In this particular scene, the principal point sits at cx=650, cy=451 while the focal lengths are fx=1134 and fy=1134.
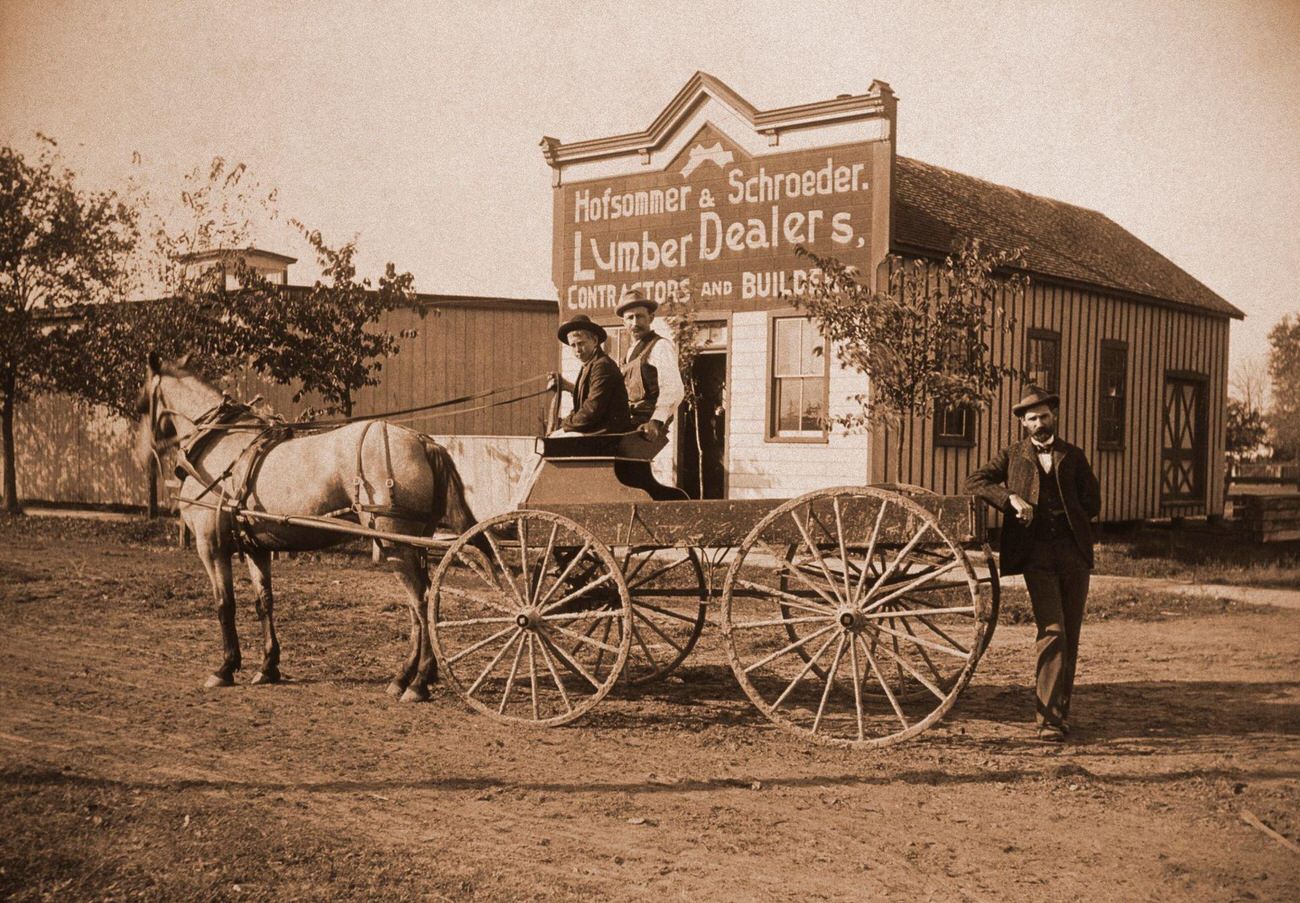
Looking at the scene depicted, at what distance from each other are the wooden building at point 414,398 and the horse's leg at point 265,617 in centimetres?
1197

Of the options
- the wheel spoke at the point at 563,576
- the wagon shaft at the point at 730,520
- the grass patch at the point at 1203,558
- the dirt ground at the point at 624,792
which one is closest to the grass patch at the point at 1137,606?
the grass patch at the point at 1203,558

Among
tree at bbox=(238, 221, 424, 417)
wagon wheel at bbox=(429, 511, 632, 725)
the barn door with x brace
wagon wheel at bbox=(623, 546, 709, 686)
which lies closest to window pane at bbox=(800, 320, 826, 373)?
wagon wheel at bbox=(623, 546, 709, 686)

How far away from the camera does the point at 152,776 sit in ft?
17.0

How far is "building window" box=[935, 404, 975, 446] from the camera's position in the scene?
1464 centimetres

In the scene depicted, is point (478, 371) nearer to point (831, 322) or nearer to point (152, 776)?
point (831, 322)

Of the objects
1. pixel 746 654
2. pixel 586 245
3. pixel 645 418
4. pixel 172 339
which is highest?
pixel 586 245

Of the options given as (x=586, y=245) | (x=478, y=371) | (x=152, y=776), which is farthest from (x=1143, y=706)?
(x=478, y=371)

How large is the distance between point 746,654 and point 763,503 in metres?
2.93

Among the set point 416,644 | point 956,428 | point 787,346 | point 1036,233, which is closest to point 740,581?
point 416,644

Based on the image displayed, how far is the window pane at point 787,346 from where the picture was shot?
48.1 feet

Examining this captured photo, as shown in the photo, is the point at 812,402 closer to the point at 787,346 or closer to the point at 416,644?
the point at 787,346

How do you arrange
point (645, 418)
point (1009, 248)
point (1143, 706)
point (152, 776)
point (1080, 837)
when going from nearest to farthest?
point (1080, 837) → point (152, 776) → point (1143, 706) → point (645, 418) → point (1009, 248)

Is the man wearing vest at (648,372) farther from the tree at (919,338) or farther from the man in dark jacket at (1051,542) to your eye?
the tree at (919,338)

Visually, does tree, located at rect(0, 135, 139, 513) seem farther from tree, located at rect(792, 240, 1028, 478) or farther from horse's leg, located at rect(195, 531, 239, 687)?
tree, located at rect(792, 240, 1028, 478)
